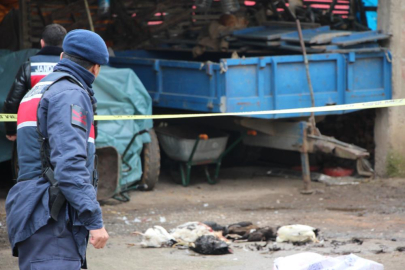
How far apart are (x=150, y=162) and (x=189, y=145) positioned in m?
0.77

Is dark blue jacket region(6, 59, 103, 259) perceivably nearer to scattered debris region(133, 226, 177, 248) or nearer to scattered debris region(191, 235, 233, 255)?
scattered debris region(191, 235, 233, 255)

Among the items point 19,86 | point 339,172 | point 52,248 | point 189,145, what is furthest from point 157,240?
point 339,172

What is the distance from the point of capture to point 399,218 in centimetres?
751

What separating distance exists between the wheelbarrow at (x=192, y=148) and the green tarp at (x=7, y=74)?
2283 millimetres

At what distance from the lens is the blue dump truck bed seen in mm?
8852

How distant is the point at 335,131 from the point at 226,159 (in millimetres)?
1838

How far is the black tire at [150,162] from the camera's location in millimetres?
9148

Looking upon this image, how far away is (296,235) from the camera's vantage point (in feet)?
20.2

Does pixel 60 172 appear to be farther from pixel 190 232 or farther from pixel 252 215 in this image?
pixel 252 215

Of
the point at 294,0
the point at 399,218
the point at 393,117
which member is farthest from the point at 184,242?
the point at 294,0

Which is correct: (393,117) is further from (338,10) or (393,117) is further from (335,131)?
(338,10)

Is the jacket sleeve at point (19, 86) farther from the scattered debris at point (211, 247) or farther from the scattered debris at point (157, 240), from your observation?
the scattered debris at point (211, 247)

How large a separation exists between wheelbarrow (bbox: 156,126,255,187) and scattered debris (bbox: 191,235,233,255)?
12.5ft

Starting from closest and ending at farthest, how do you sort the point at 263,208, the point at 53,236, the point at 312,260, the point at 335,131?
the point at 53,236 → the point at 312,260 → the point at 263,208 → the point at 335,131
